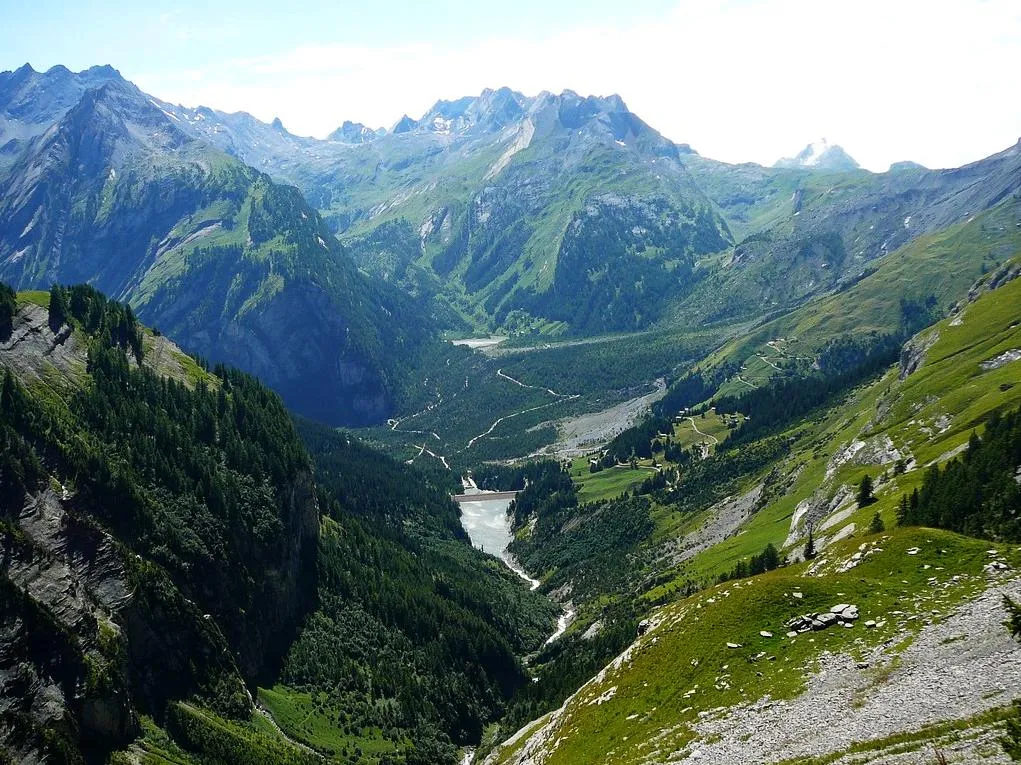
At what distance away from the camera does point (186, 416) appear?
151m

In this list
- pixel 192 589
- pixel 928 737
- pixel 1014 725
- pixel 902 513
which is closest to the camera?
pixel 1014 725

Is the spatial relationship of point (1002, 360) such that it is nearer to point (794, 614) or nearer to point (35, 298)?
point (794, 614)

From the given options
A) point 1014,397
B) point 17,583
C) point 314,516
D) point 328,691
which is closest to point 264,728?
point 328,691

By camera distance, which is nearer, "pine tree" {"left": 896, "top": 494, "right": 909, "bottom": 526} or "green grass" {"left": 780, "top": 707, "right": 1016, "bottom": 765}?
"green grass" {"left": 780, "top": 707, "right": 1016, "bottom": 765}

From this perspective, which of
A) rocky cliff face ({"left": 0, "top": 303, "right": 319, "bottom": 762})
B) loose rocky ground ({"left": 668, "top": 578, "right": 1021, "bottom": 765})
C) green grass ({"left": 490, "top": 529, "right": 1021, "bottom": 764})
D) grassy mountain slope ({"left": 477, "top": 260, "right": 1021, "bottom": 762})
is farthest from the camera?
rocky cliff face ({"left": 0, "top": 303, "right": 319, "bottom": 762})

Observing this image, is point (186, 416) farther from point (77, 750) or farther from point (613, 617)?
point (613, 617)

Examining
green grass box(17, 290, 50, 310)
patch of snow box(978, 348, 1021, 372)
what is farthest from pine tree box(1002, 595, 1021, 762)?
green grass box(17, 290, 50, 310)

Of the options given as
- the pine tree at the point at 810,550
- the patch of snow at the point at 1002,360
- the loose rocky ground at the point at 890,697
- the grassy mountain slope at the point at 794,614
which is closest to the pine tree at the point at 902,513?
the grassy mountain slope at the point at 794,614

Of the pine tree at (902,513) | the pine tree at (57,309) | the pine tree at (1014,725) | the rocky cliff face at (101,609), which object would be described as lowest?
the pine tree at (902,513)

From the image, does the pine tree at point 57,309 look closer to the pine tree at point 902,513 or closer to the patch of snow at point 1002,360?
the pine tree at point 902,513

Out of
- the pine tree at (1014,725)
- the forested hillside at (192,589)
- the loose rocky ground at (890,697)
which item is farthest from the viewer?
the forested hillside at (192,589)

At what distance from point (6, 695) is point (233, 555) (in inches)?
2252

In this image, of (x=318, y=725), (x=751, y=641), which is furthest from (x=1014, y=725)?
(x=318, y=725)

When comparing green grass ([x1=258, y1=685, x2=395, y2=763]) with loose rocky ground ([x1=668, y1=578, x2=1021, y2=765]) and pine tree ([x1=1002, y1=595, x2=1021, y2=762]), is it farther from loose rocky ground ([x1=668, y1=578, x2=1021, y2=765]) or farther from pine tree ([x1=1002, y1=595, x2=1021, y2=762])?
pine tree ([x1=1002, y1=595, x2=1021, y2=762])
